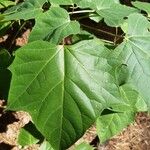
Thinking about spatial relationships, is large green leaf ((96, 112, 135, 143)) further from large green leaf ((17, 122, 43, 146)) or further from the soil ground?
the soil ground

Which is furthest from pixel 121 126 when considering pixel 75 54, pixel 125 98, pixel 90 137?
pixel 90 137

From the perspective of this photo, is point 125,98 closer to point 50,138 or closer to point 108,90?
point 108,90

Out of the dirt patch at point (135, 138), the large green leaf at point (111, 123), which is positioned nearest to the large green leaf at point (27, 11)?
the large green leaf at point (111, 123)

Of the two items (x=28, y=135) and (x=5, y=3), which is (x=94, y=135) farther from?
(x=5, y=3)

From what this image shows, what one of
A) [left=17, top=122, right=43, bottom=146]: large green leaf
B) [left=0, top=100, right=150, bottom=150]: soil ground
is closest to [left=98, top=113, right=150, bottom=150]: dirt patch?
[left=0, top=100, right=150, bottom=150]: soil ground

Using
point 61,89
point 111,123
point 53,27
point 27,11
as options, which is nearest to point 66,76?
point 61,89

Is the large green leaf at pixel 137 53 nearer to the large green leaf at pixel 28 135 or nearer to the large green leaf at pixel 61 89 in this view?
the large green leaf at pixel 61 89
